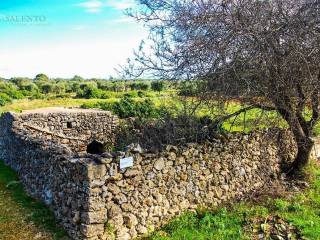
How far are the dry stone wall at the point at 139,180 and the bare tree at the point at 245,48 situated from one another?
1707 mm

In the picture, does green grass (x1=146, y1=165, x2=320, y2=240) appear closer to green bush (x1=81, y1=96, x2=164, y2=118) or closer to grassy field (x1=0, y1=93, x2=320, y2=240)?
grassy field (x1=0, y1=93, x2=320, y2=240)

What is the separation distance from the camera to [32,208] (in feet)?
32.9

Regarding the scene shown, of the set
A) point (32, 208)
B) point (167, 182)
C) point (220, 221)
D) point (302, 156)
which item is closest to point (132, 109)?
point (302, 156)

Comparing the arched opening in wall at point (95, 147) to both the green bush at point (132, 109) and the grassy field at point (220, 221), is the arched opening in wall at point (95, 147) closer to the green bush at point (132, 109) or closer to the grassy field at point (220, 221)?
the green bush at point (132, 109)

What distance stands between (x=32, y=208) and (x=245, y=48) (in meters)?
6.16

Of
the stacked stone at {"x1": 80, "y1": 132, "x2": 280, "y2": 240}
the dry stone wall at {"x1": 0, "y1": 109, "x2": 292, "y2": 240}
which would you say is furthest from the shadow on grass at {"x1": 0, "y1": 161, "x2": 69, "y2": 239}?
the stacked stone at {"x1": 80, "y1": 132, "x2": 280, "y2": 240}

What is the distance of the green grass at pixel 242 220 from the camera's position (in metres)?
8.60

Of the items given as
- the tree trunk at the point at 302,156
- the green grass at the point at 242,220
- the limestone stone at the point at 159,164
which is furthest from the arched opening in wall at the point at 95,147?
the limestone stone at the point at 159,164

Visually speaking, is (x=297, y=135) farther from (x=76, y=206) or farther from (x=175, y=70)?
(x=76, y=206)

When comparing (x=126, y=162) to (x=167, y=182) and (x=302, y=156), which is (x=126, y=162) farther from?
(x=302, y=156)

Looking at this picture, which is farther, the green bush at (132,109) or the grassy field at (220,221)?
the green bush at (132,109)

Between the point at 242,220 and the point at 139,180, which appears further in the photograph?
the point at 242,220

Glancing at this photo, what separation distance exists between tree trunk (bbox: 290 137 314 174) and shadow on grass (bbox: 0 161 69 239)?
691cm

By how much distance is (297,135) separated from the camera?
11.6m
